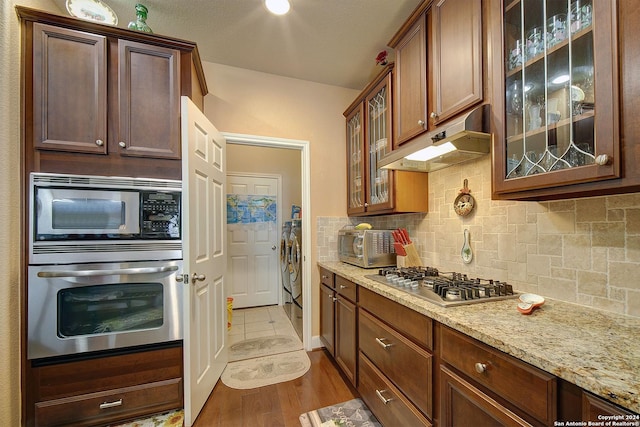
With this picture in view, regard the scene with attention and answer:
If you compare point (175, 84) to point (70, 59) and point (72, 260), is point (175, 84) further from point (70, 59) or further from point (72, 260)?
point (72, 260)

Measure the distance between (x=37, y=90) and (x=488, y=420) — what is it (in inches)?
103

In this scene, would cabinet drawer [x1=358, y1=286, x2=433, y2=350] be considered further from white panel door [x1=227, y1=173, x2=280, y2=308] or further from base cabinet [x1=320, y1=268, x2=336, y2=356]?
white panel door [x1=227, y1=173, x2=280, y2=308]

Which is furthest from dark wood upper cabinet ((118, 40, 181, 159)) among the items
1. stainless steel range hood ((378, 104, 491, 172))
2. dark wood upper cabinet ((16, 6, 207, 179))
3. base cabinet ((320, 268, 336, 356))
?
base cabinet ((320, 268, 336, 356))

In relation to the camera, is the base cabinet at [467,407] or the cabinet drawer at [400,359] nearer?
the base cabinet at [467,407]

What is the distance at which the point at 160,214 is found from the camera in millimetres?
1575

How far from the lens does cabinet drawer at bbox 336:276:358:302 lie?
1746mm

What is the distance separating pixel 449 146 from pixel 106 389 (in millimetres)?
2389

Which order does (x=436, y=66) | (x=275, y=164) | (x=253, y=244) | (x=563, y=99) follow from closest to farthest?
(x=563, y=99) → (x=436, y=66) → (x=253, y=244) → (x=275, y=164)

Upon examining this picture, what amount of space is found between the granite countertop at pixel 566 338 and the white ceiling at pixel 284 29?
187cm

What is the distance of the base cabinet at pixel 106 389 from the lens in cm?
137

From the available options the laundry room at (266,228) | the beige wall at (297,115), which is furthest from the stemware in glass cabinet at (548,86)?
the laundry room at (266,228)

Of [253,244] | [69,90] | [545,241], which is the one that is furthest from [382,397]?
[253,244]

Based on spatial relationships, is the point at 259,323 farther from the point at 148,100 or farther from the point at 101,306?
the point at 148,100

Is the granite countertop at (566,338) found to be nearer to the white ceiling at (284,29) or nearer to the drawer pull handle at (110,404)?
the drawer pull handle at (110,404)
